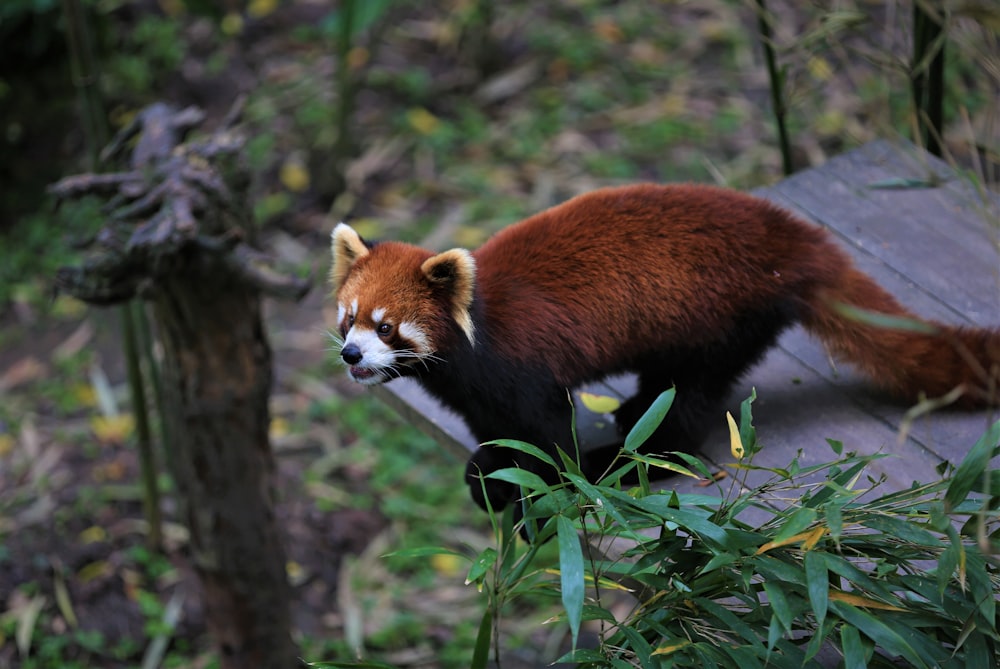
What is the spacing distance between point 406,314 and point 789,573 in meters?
0.89

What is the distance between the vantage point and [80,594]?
12.5ft

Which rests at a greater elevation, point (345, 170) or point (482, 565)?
point (482, 565)

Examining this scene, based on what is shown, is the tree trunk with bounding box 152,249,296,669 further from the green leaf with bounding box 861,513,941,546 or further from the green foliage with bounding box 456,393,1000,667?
the green leaf with bounding box 861,513,941,546

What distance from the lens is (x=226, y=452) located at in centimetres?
307

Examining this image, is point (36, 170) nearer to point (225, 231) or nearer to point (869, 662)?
point (225, 231)

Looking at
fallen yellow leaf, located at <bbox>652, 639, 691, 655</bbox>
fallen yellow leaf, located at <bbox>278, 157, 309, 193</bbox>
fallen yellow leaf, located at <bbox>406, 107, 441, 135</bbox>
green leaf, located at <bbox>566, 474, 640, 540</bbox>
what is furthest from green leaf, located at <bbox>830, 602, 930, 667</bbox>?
fallen yellow leaf, located at <bbox>406, 107, 441, 135</bbox>

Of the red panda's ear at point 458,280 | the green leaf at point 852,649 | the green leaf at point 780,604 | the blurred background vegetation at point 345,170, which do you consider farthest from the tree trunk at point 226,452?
the green leaf at point 852,649

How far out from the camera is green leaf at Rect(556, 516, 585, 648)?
5.26 feet

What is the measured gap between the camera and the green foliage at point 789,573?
1607 millimetres

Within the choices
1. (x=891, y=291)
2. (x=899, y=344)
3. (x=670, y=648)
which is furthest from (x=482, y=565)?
(x=891, y=291)

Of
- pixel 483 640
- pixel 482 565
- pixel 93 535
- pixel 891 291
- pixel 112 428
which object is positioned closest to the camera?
pixel 482 565

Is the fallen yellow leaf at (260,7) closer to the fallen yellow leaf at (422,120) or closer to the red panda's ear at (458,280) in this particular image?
the fallen yellow leaf at (422,120)

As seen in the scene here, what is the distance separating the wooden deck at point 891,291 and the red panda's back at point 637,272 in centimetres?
30

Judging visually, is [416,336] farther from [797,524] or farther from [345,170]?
→ [345,170]
